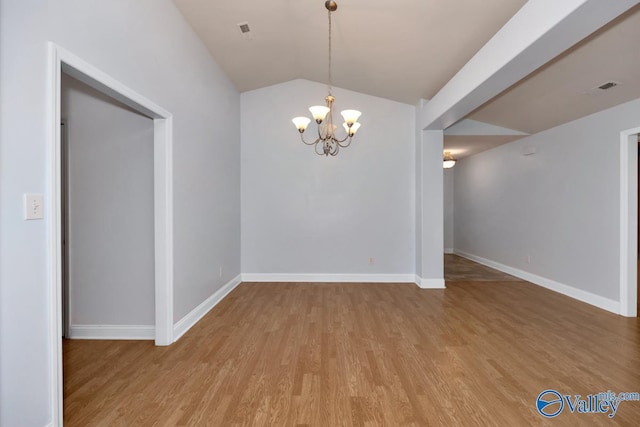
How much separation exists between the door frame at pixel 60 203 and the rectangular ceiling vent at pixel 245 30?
1398mm

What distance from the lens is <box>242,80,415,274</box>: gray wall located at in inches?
217

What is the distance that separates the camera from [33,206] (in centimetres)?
163

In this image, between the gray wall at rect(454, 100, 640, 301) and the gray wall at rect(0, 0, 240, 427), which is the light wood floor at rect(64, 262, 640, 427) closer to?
the gray wall at rect(0, 0, 240, 427)

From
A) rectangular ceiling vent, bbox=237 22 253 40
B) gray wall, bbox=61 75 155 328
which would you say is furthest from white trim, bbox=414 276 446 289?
rectangular ceiling vent, bbox=237 22 253 40

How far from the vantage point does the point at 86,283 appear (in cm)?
317

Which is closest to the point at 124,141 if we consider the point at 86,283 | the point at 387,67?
the point at 86,283

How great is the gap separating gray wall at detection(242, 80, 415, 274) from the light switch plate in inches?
153

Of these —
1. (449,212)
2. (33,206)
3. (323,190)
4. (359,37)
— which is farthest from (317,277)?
(449,212)

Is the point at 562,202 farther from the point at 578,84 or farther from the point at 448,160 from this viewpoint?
the point at 448,160

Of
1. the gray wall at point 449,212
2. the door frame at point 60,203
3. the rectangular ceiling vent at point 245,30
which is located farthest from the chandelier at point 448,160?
the door frame at point 60,203

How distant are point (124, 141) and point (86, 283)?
1402 millimetres

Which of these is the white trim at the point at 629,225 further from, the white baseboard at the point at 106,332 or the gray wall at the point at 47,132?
the white baseboard at the point at 106,332

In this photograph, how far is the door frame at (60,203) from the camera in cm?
172

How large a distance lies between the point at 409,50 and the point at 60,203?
3701 mm
